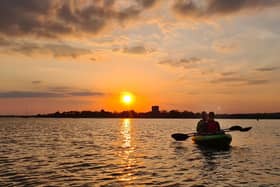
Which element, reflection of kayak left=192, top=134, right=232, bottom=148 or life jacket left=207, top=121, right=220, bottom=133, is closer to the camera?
reflection of kayak left=192, top=134, right=232, bottom=148

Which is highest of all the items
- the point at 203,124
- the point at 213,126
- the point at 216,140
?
the point at 203,124

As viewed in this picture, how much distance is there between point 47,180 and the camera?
18594 mm

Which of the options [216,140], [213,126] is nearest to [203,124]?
[213,126]

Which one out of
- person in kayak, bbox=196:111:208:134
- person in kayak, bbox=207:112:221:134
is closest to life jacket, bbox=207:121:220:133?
person in kayak, bbox=207:112:221:134

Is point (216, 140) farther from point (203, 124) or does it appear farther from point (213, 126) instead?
point (203, 124)

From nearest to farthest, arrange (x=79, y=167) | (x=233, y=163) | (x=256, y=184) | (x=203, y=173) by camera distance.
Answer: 1. (x=256, y=184)
2. (x=203, y=173)
3. (x=79, y=167)
4. (x=233, y=163)

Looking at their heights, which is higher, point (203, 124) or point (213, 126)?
point (203, 124)

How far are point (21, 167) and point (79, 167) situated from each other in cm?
367

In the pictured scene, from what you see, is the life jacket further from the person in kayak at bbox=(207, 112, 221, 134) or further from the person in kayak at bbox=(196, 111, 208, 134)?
the person in kayak at bbox=(196, 111, 208, 134)

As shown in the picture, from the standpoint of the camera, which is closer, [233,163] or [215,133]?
[233,163]

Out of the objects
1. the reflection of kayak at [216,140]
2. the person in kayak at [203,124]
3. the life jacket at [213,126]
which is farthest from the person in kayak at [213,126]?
the reflection of kayak at [216,140]

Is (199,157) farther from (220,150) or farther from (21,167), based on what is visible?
(21,167)

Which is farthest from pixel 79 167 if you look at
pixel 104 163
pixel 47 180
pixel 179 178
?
pixel 179 178

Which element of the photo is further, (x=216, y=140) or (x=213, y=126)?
(x=213, y=126)
